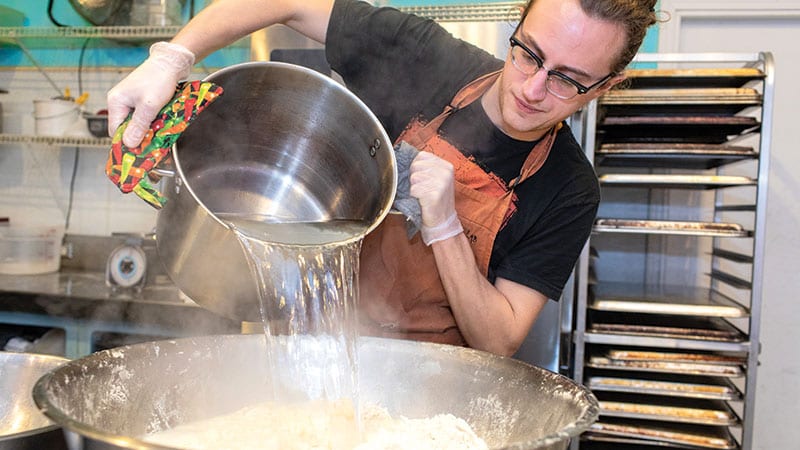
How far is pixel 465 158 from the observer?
4.66ft

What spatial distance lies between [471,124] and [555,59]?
0.27m

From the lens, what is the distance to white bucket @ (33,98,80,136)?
9.57ft

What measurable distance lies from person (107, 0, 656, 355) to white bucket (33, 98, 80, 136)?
194cm

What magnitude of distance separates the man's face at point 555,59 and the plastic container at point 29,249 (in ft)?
7.86

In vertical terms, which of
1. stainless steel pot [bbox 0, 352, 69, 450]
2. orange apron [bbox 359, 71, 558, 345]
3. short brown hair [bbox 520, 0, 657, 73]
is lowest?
stainless steel pot [bbox 0, 352, 69, 450]

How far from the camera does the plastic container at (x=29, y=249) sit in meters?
2.85

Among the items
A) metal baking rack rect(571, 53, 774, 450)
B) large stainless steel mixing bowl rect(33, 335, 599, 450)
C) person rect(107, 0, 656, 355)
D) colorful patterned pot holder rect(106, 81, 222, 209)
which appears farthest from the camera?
metal baking rack rect(571, 53, 774, 450)

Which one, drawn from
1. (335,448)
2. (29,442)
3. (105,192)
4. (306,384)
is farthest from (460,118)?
(105,192)

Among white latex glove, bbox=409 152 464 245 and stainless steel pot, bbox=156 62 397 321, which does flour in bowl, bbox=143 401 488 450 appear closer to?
stainless steel pot, bbox=156 62 397 321

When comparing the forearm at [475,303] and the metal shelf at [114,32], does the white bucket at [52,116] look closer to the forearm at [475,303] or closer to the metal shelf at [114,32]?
the metal shelf at [114,32]

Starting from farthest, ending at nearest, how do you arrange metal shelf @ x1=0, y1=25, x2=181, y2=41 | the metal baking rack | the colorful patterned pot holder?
metal shelf @ x1=0, y1=25, x2=181, y2=41, the metal baking rack, the colorful patterned pot holder

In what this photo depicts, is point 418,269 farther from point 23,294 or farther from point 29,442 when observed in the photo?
point 23,294

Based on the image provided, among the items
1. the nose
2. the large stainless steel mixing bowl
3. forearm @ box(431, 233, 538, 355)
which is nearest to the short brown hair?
the nose

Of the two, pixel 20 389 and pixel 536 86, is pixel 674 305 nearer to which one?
pixel 536 86
